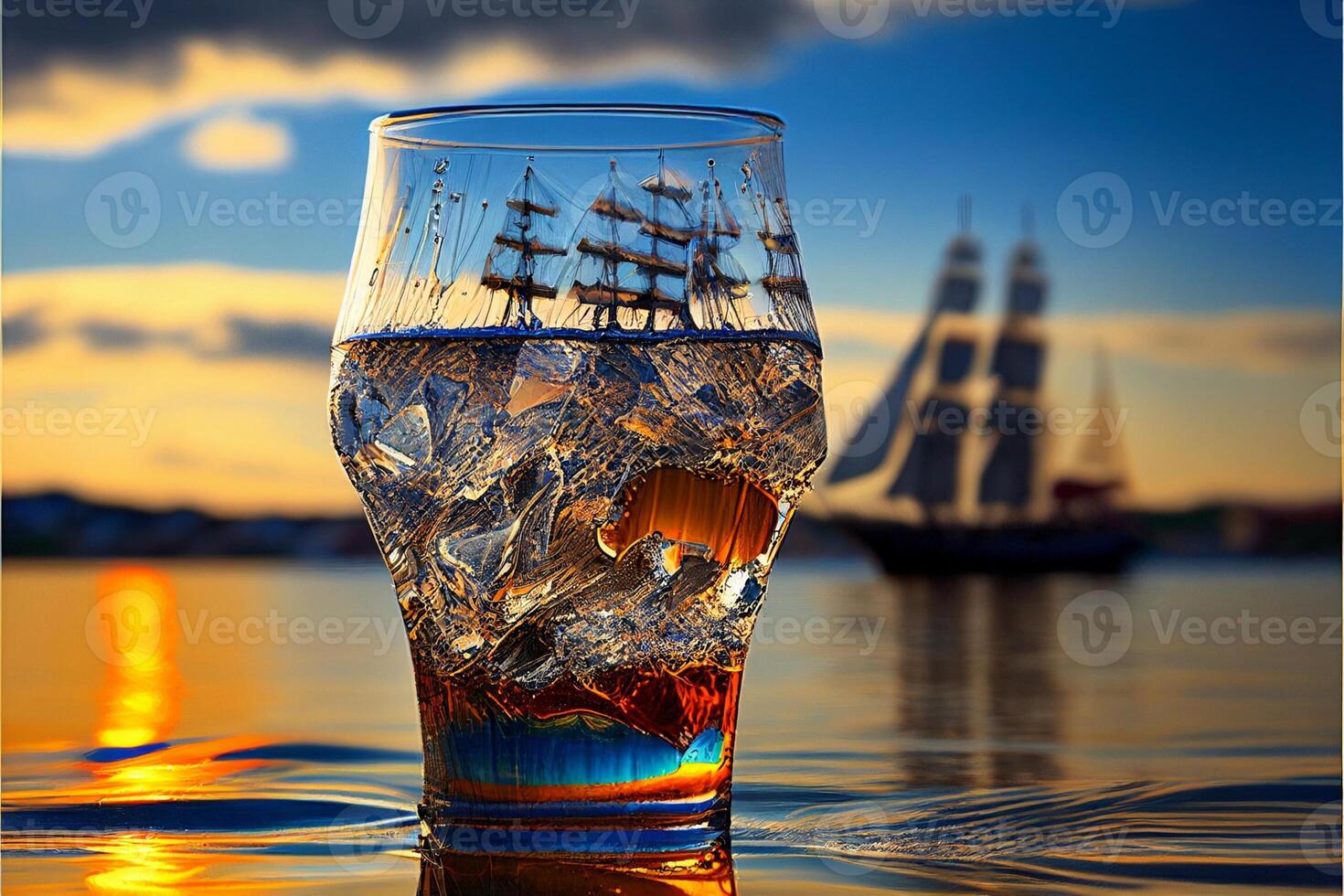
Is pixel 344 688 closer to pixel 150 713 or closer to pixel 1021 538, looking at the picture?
pixel 150 713

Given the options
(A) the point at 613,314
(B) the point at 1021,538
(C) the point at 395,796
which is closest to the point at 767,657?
(C) the point at 395,796

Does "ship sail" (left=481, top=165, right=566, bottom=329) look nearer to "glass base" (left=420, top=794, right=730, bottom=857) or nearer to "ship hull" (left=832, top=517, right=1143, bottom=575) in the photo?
"glass base" (left=420, top=794, right=730, bottom=857)

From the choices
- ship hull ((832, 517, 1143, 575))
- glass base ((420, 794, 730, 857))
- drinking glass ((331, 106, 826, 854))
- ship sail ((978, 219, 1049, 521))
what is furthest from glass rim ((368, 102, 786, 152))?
ship sail ((978, 219, 1049, 521))

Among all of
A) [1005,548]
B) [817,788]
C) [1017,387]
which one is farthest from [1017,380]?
[817,788]

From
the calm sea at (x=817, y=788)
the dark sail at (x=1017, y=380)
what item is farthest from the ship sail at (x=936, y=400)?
the calm sea at (x=817, y=788)

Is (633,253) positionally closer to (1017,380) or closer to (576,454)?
(576,454)

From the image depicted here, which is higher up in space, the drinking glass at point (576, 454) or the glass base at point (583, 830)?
the drinking glass at point (576, 454)

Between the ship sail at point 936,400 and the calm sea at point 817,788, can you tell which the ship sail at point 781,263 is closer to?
the calm sea at point 817,788
